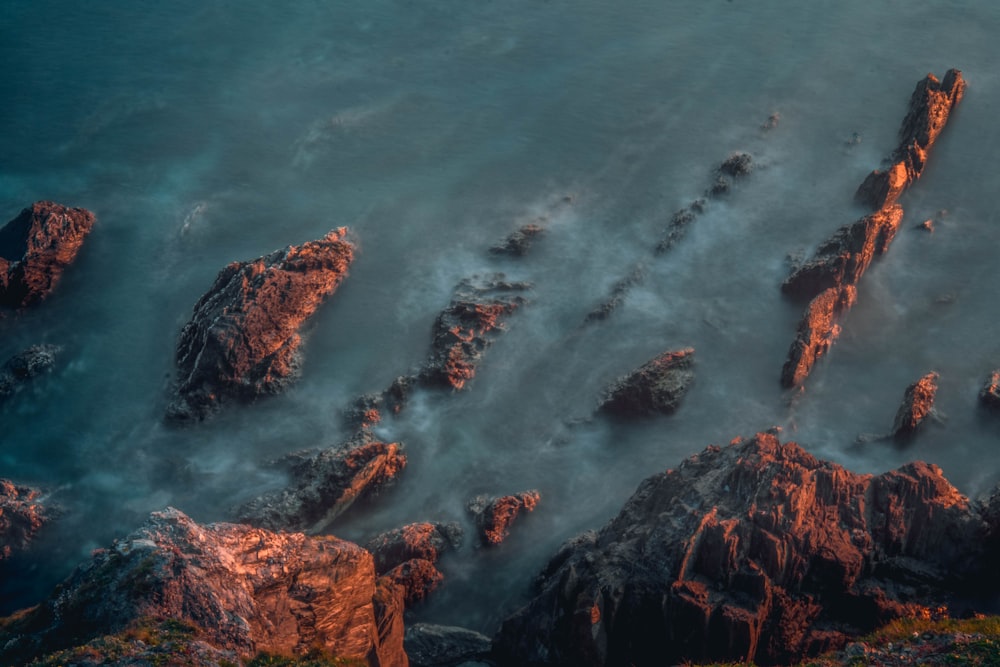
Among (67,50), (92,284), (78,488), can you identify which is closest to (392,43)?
(67,50)

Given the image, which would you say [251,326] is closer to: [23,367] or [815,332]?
[23,367]

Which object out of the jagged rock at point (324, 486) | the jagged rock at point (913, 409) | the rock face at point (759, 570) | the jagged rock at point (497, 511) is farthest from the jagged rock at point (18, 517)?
the jagged rock at point (913, 409)

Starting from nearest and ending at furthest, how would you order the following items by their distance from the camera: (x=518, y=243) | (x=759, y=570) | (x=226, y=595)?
Answer: 1. (x=226, y=595)
2. (x=759, y=570)
3. (x=518, y=243)

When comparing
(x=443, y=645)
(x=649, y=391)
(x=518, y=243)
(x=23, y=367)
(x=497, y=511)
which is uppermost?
(x=518, y=243)

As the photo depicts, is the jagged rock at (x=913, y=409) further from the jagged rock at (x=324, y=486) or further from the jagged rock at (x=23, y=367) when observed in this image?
the jagged rock at (x=23, y=367)

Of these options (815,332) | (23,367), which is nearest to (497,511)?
(815,332)

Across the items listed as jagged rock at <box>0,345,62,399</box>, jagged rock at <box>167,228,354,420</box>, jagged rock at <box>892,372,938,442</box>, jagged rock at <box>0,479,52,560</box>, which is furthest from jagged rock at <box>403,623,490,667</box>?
jagged rock at <box>0,345,62,399</box>
